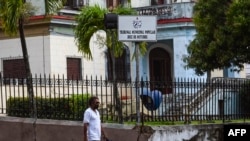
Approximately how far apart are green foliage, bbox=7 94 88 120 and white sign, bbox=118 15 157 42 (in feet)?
9.31

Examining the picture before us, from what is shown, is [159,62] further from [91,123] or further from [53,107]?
[91,123]

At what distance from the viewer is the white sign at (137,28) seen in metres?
12.2

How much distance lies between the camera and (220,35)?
1689 centimetres

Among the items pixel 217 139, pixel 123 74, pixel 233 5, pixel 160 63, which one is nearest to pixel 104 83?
pixel 217 139

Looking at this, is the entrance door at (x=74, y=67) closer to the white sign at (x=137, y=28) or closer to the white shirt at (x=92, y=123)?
the white sign at (x=137, y=28)

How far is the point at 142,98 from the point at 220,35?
4537 millimetres

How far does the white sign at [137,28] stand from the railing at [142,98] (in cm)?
127

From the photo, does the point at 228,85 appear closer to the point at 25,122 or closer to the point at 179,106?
the point at 179,106

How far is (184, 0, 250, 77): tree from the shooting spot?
16.2 metres

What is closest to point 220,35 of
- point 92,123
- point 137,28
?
point 137,28

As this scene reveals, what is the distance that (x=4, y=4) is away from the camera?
14188 mm

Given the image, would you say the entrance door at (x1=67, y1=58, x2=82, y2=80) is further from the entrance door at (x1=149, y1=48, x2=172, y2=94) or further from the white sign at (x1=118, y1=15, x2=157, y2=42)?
the white sign at (x1=118, y1=15, x2=157, y2=42)

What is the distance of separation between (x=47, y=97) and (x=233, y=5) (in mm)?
5832

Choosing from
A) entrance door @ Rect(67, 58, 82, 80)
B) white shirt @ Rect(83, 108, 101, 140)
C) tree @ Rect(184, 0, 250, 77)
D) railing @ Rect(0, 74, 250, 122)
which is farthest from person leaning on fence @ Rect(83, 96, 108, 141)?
entrance door @ Rect(67, 58, 82, 80)
